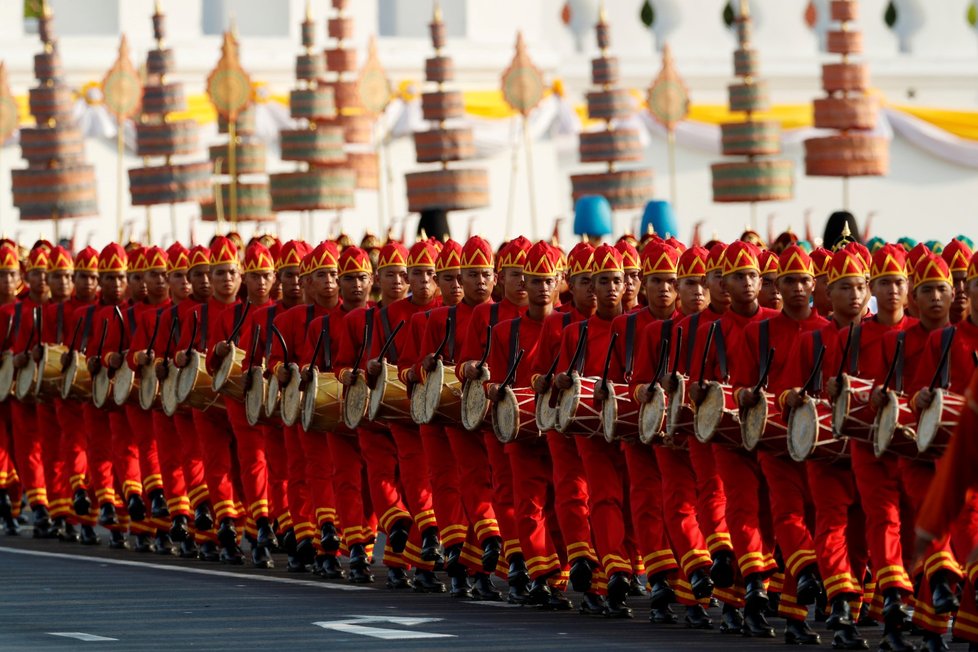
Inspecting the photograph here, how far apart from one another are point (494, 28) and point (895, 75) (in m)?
5.05

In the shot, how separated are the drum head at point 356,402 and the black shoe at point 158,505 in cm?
202

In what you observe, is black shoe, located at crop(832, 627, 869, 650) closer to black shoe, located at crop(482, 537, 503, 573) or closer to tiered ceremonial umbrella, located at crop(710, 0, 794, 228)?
black shoe, located at crop(482, 537, 503, 573)

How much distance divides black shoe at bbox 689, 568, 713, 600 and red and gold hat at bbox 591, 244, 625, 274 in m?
1.60

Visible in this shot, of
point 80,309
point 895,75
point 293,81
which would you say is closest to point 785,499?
point 80,309

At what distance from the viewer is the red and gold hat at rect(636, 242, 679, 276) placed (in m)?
12.3

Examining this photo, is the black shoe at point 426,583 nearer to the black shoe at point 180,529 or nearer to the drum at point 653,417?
the drum at point 653,417

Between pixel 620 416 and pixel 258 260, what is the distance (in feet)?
12.4

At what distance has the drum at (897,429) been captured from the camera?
10.3m

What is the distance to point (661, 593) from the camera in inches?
459

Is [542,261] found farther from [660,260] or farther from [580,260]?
[660,260]

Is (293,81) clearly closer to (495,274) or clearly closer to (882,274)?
(495,274)

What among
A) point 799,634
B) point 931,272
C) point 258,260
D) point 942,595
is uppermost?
point 258,260

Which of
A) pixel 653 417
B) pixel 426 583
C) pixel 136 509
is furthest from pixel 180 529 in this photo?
pixel 653 417

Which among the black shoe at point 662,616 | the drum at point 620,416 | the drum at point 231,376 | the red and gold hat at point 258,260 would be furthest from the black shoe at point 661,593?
the red and gold hat at point 258,260
